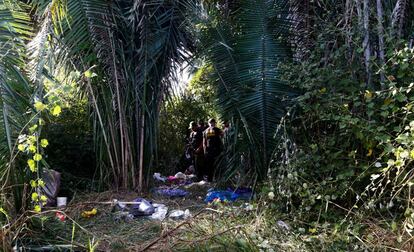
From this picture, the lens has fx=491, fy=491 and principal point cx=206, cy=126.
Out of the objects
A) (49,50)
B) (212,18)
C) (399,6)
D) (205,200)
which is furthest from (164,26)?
(399,6)

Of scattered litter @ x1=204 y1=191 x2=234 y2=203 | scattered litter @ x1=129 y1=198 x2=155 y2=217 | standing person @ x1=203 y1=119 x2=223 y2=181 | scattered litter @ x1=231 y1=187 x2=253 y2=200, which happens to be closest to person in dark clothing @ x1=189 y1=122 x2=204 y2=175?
standing person @ x1=203 y1=119 x2=223 y2=181

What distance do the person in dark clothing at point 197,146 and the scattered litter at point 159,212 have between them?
312cm

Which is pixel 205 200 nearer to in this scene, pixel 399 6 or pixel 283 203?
pixel 283 203

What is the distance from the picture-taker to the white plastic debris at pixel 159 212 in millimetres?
5293

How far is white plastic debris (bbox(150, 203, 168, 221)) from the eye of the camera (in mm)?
5293

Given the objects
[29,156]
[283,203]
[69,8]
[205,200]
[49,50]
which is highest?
[69,8]

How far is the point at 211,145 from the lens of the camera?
28.5ft

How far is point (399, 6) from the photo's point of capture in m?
5.19

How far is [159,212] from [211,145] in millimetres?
3347

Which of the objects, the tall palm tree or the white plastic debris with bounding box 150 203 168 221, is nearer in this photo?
the white plastic debris with bounding box 150 203 168 221

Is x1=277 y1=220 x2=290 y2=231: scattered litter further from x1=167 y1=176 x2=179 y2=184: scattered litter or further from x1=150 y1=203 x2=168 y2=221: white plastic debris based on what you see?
x1=167 y1=176 x2=179 y2=184: scattered litter

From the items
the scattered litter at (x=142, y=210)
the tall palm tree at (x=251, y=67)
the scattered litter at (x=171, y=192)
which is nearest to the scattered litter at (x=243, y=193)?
the tall palm tree at (x=251, y=67)

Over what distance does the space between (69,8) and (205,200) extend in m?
2.89

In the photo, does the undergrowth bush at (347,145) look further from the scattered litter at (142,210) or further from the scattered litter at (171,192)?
the scattered litter at (171,192)
